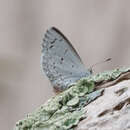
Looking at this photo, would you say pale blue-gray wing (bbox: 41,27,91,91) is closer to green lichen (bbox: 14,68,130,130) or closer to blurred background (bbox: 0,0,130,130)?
green lichen (bbox: 14,68,130,130)

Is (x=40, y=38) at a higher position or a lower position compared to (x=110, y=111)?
higher

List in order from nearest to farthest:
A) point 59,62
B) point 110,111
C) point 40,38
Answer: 1. point 110,111
2. point 59,62
3. point 40,38

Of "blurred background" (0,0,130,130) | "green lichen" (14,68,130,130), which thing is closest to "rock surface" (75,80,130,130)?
"green lichen" (14,68,130,130)

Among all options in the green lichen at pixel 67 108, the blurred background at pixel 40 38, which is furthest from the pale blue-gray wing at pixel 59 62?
the blurred background at pixel 40 38

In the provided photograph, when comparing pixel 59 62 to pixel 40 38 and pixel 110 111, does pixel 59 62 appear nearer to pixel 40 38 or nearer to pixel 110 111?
pixel 110 111

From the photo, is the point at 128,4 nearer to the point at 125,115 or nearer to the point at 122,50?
the point at 122,50

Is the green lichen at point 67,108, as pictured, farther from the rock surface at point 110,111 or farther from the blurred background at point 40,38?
the blurred background at point 40,38

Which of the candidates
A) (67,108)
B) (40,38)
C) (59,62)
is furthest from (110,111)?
(40,38)
